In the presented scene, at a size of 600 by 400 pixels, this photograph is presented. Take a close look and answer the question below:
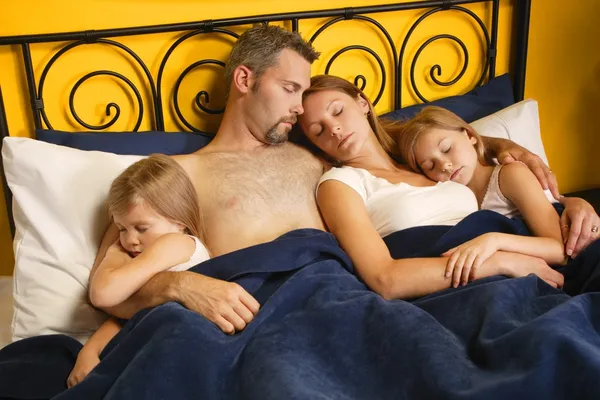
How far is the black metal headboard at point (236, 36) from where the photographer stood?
175 cm

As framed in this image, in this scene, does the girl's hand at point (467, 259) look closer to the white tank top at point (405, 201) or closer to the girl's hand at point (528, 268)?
the girl's hand at point (528, 268)

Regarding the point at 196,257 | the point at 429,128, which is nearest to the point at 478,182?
the point at 429,128

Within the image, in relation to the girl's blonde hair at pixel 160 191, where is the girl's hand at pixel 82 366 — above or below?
below

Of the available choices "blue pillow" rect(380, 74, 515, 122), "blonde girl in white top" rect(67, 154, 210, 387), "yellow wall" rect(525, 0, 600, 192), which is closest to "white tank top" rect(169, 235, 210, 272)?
"blonde girl in white top" rect(67, 154, 210, 387)

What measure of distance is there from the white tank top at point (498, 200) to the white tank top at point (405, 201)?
0.04 metres

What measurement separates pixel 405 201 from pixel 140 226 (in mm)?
694

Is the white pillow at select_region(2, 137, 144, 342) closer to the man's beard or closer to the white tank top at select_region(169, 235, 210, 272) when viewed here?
the white tank top at select_region(169, 235, 210, 272)

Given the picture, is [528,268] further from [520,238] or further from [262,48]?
[262,48]

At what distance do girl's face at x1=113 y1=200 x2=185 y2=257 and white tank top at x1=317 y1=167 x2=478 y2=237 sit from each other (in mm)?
473

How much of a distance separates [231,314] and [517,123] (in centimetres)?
130

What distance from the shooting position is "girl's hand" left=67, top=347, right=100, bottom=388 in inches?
50.5

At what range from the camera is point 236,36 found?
6.17 feet

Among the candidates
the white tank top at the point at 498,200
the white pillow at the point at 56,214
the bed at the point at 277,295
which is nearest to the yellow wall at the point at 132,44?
the bed at the point at 277,295

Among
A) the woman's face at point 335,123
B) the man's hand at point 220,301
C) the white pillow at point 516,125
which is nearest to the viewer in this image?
the man's hand at point 220,301
